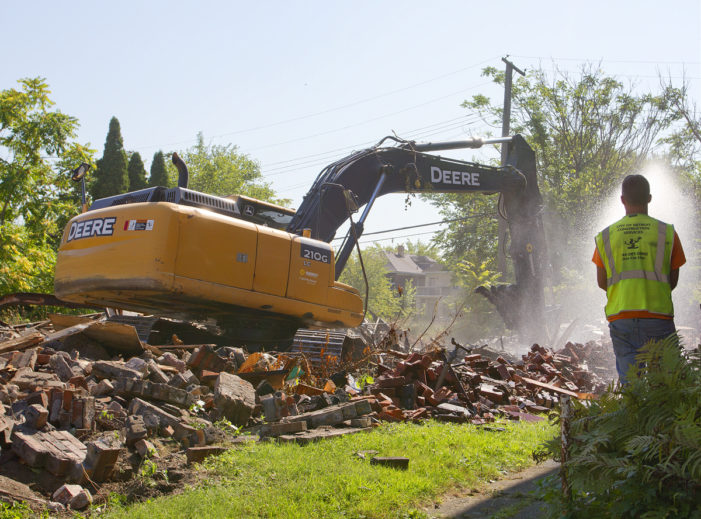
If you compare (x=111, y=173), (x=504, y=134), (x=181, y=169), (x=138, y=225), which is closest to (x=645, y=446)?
(x=138, y=225)

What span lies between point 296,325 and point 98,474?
6.24 metres

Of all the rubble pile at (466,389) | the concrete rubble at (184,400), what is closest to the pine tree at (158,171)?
the concrete rubble at (184,400)

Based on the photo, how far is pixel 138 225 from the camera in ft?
28.6

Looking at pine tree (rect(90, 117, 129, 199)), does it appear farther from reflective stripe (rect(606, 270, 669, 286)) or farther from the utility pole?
reflective stripe (rect(606, 270, 669, 286))

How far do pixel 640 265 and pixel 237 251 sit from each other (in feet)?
19.2

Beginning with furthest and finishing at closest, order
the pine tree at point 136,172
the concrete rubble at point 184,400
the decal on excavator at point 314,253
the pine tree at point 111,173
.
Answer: the pine tree at point 136,172 < the pine tree at point 111,173 < the decal on excavator at point 314,253 < the concrete rubble at point 184,400

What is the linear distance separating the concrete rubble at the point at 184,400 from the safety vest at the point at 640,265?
88.2 inches

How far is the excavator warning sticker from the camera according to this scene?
859 centimetres

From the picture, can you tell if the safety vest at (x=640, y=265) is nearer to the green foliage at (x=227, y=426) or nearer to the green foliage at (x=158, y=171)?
the green foliage at (x=227, y=426)

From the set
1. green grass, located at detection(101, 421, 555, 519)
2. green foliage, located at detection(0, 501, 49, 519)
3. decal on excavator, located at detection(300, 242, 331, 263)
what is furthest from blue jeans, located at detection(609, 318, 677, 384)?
decal on excavator, located at detection(300, 242, 331, 263)

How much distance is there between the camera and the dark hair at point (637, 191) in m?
4.65

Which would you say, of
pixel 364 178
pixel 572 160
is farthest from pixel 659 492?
pixel 572 160

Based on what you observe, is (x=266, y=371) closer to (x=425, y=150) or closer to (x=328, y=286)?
(x=328, y=286)

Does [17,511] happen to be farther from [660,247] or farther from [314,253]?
[314,253]
